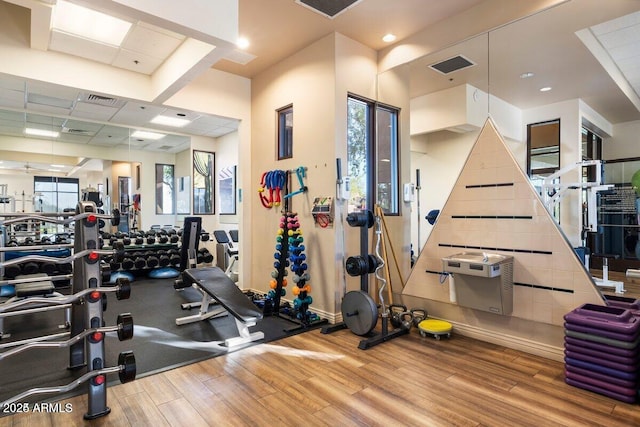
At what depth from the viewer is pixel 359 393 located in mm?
2576

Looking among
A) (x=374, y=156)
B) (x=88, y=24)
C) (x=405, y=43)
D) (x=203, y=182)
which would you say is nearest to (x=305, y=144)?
(x=374, y=156)

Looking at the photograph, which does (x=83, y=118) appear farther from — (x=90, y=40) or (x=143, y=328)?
(x=143, y=328)

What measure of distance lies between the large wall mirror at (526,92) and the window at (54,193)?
6156mm

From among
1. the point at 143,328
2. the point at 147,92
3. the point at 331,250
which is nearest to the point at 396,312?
the point at 331,250

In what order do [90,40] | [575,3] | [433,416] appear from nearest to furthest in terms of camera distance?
[433,416], [575,3], [90,40]

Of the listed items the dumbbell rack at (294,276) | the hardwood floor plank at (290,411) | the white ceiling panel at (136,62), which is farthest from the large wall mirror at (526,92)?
the white ceiling panel at (136,62)

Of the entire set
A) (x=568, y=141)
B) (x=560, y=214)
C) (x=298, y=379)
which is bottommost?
(x=298, y=379)

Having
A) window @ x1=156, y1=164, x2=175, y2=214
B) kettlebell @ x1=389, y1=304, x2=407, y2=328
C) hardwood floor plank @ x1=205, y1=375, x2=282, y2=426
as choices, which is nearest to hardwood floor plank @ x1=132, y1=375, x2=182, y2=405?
hardwood floor plank @ x1=205, y1=375, x2=282, y2=426

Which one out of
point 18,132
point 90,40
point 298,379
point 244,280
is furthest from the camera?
point 18,132

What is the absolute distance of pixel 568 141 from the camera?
320cm

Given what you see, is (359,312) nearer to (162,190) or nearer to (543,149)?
(543,149)

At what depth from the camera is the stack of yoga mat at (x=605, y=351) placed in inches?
95.2

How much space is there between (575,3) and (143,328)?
530cm

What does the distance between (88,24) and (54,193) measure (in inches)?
162
